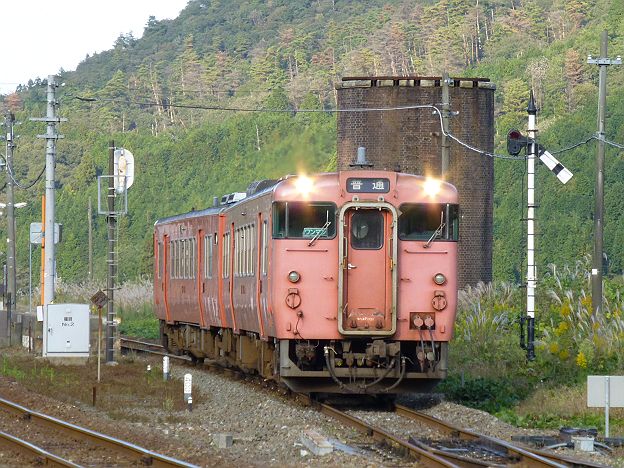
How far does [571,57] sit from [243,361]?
9836cm

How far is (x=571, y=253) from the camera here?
76938mm

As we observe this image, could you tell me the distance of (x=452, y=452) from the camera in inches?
577

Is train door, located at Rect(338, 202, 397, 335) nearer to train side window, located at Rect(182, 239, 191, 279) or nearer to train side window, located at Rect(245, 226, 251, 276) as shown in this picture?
train side window, located at Rect(245, 226, 251, 276)

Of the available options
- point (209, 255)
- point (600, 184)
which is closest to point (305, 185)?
point (209, 255)

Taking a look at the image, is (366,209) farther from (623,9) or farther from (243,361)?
(623,9)

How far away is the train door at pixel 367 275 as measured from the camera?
1808cm

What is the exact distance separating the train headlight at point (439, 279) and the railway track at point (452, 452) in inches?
65.4

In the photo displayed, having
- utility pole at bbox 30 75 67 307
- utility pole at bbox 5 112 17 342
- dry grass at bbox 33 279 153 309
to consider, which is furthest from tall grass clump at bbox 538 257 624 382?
dry grass at bbox 33 279 153 309

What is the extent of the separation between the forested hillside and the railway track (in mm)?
11478

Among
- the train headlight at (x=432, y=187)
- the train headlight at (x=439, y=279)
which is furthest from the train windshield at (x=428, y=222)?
the train headlight at (x=439, y=279)

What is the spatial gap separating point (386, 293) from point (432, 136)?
23.2 meters

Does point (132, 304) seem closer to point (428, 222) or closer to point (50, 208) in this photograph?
point (50, 208)

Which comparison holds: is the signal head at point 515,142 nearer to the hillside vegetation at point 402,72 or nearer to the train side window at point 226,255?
the hillside vegetation at point 402,72

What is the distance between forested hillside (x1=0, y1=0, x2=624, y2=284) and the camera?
82625 millimetres
